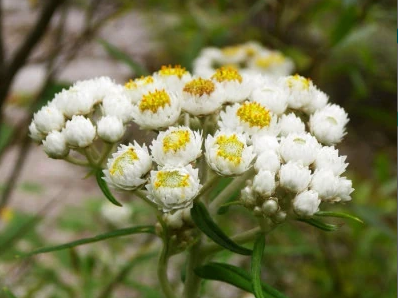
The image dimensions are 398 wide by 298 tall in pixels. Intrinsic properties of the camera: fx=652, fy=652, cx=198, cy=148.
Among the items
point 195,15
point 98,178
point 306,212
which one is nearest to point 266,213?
point 306,212

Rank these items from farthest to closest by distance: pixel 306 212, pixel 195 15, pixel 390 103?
pixel 390 103 → pixel 195 15 → pixel 306 212

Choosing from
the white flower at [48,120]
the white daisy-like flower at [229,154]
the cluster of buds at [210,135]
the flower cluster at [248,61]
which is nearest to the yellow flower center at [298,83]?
the cluster of buds at [210,135]

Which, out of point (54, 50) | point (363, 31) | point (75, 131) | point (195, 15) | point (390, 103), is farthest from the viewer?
point (390, 103)

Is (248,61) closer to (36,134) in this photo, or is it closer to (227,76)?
(227,76)

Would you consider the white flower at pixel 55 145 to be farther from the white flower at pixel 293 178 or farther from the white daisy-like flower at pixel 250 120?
the white flower at pixel 293 178

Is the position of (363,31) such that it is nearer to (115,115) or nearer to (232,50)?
(232,50)

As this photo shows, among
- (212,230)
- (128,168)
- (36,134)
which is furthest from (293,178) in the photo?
(36,134)
